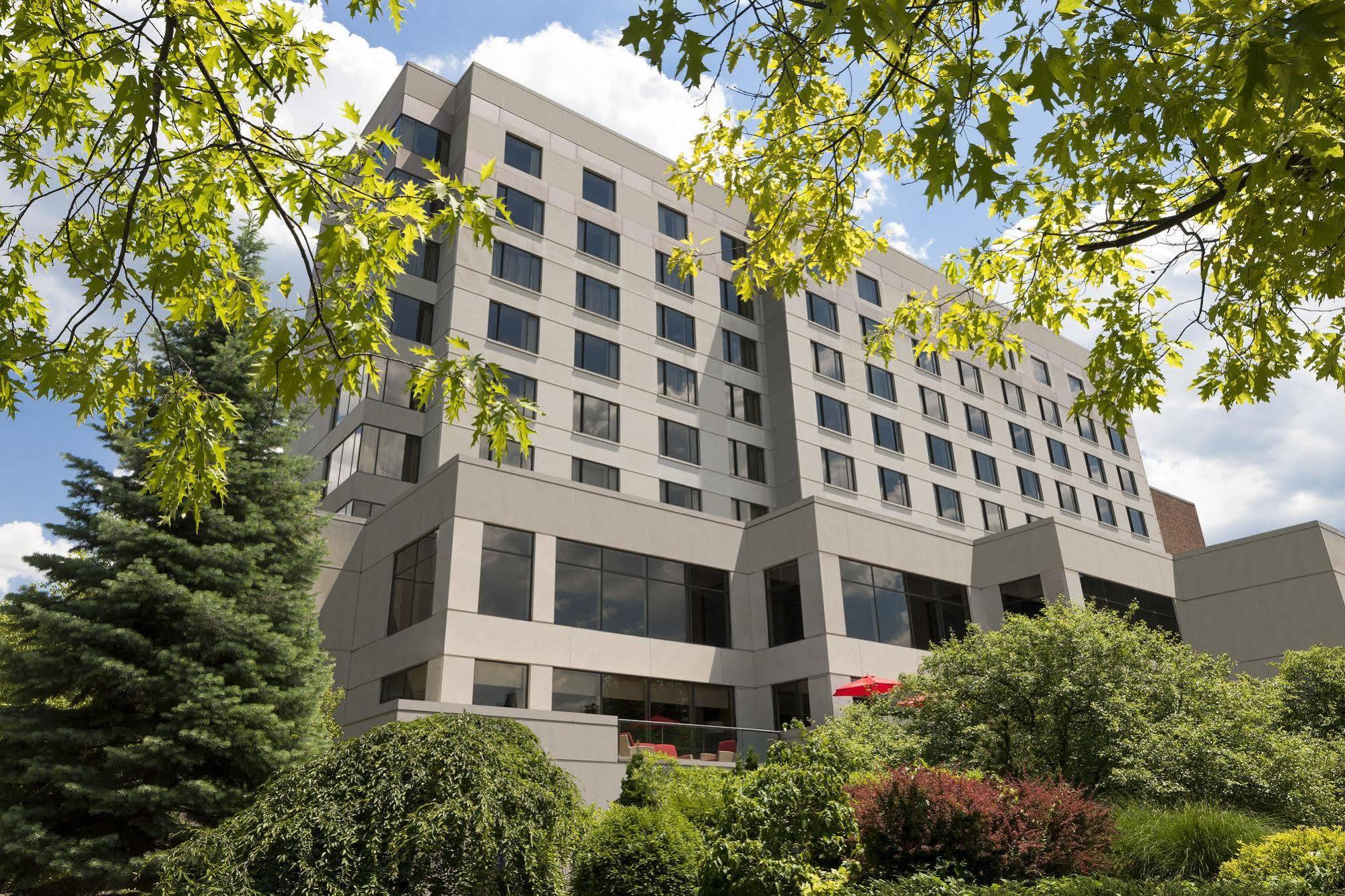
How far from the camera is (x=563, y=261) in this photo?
33.2 meters

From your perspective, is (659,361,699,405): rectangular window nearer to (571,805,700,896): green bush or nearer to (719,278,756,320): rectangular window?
(719,278,756,320): rectangular window

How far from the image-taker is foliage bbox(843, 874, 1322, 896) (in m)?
7.50

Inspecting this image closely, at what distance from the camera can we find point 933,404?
42.6 metres

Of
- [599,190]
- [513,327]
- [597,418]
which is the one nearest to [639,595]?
[597,418]

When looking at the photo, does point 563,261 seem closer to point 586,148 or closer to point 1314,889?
point 586,148

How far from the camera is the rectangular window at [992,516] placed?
138 ft

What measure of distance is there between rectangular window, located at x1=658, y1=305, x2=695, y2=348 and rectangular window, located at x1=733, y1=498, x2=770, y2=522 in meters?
6.75

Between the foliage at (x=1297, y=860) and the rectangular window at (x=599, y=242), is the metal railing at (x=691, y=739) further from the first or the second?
the rectangular window at (x=599, y=242)

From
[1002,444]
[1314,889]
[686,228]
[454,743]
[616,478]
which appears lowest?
[1314,889]

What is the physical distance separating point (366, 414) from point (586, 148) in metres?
14.9

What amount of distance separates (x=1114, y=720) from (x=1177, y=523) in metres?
54.1

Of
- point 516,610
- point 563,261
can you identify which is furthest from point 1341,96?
point 563,261

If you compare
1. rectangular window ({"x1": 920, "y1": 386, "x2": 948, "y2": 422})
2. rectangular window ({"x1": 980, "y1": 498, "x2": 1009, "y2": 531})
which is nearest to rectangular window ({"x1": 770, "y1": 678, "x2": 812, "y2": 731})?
rectangular window ({"x1": 980, "y1": 498, "x2": 1009, "y2": 531})

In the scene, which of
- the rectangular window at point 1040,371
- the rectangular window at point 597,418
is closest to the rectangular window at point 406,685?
the rectangular window at point 597,418
